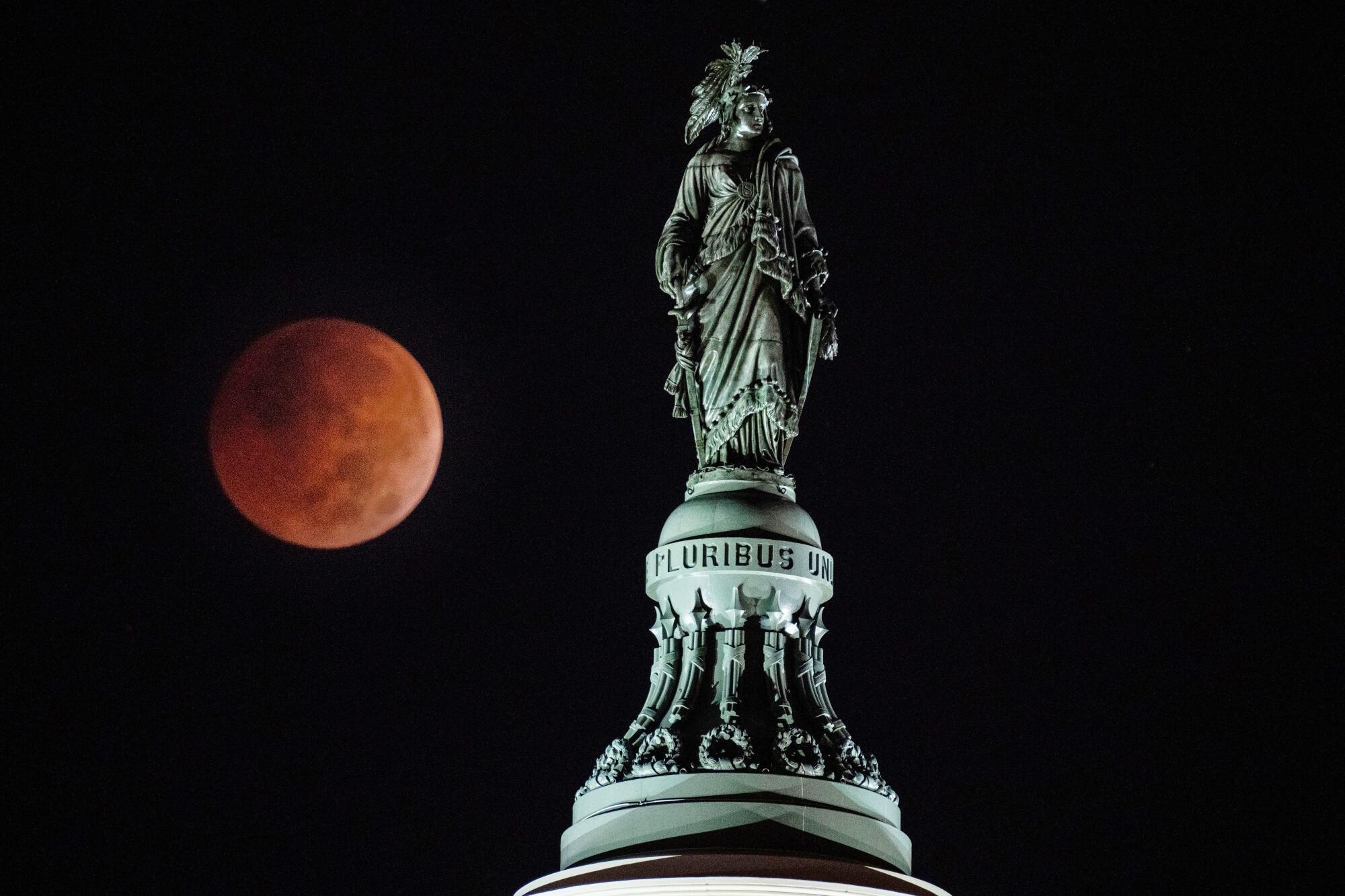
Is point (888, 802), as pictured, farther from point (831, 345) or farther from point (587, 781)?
point (831, 345)

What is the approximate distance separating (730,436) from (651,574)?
1.59 meters

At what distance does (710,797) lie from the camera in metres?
18.7

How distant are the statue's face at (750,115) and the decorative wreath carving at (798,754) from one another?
626 centimetres

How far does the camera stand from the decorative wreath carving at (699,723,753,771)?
18875 mm

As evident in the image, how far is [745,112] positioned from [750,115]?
0.07 metres

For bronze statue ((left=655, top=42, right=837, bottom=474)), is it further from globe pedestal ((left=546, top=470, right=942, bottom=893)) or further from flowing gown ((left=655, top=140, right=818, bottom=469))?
globe pedestal ((left=546, top=470, right=942, bottom=893))

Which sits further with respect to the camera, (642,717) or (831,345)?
(831,345)

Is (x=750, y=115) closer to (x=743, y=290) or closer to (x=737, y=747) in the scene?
(x=743, y=290)

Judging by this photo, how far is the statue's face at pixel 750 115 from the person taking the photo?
2116cm

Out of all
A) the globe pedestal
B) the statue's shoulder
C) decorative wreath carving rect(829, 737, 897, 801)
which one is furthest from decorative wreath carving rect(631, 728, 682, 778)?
the statue's shoulder

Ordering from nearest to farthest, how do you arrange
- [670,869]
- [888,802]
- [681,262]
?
[670,869], [888,802], [681,262]

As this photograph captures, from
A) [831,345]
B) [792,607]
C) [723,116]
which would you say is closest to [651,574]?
[792,607]

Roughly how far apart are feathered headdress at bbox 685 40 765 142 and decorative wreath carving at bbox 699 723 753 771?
20.7 ft

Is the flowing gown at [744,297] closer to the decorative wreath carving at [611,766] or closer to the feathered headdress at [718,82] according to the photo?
the feathered headdress at [718,82]
